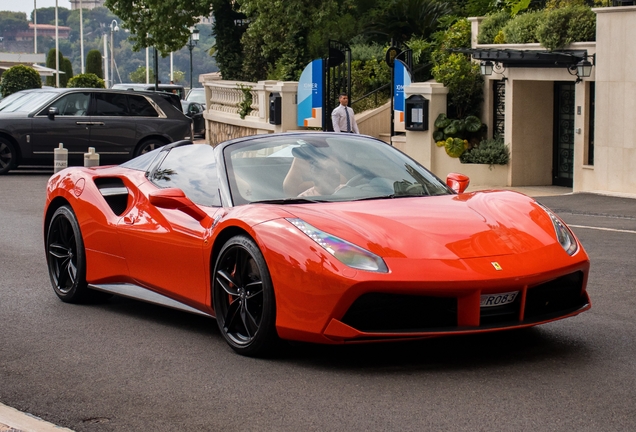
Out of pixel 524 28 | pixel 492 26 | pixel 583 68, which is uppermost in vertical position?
pixel 492 26

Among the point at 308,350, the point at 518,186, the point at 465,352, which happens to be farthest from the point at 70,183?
the point at 518,186

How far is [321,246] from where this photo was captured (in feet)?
19.5

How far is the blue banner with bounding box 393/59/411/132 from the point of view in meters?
24.7

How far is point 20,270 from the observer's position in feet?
33.4

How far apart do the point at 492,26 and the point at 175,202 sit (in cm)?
1800

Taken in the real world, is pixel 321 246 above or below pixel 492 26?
below

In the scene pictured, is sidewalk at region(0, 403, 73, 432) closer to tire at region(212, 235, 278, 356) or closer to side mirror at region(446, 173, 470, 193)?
tire at region(212, 235, 278, 356)

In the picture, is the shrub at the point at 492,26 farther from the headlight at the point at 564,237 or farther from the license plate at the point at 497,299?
the license plate at the point at 497,299

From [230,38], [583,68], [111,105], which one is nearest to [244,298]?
[583,68]

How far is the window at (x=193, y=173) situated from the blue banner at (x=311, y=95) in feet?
63.4

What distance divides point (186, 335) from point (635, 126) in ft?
46.0

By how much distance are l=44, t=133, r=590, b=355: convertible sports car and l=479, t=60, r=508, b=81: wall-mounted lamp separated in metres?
15.2

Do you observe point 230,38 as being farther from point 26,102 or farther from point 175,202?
point 175,202

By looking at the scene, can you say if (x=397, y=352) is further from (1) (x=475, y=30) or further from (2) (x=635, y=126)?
(1) (x=475, y=30)
